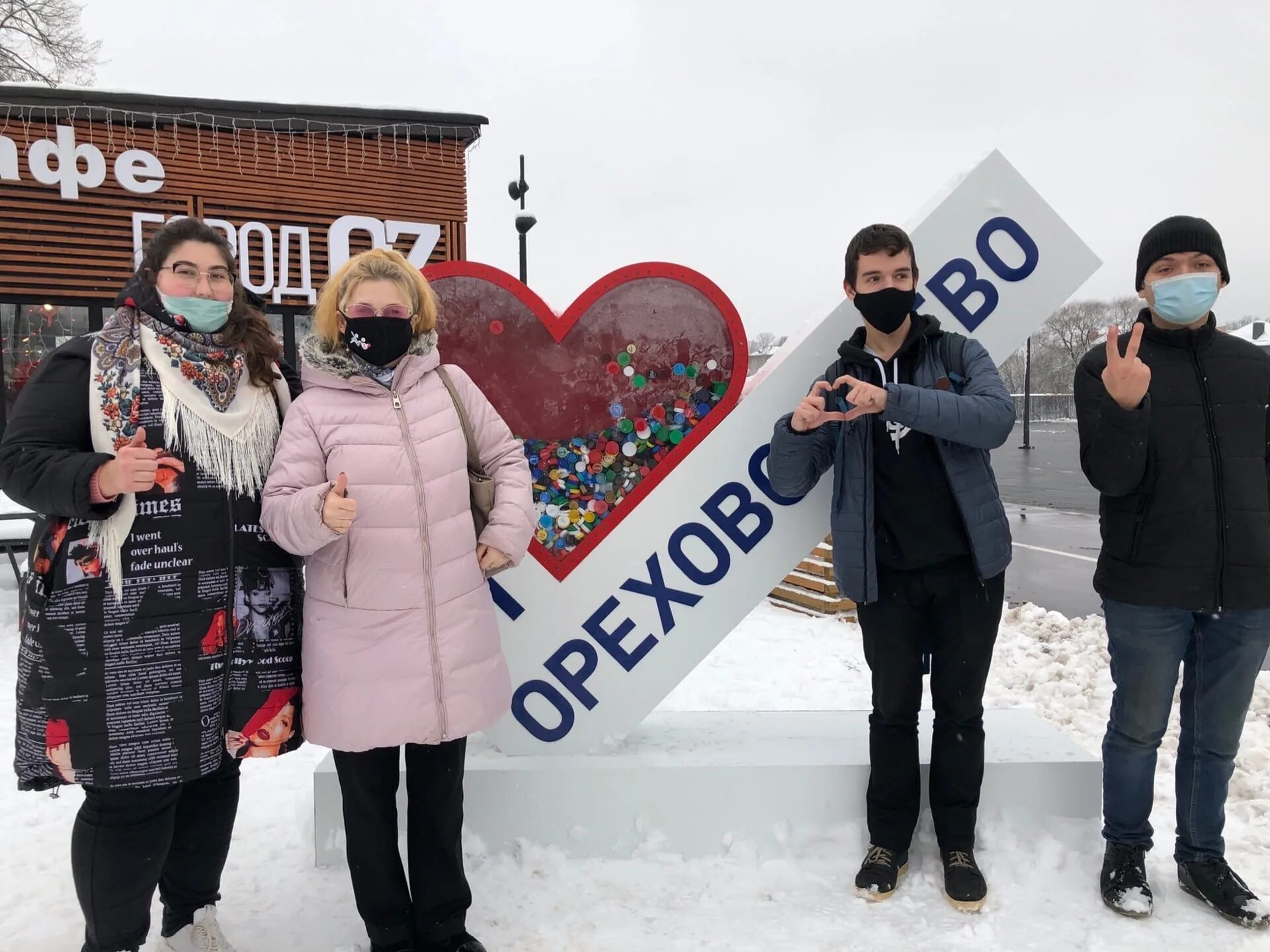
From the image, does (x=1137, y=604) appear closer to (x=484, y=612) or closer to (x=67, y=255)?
(x=484, y=612)

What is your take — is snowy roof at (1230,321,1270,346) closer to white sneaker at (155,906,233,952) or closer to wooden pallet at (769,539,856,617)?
wooden pallet at (769,539,856,617)

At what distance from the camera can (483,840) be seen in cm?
284

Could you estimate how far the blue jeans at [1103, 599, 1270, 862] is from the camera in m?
2.44

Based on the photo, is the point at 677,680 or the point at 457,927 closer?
the point at 457,927

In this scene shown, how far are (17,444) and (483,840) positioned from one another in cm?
185

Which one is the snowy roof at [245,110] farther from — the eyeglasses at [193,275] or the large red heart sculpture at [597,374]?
the eyeglasses at [193,275]

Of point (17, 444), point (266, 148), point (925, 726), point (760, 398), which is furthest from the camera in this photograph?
point (266, 148)

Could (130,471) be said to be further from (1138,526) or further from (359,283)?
(1138,526)

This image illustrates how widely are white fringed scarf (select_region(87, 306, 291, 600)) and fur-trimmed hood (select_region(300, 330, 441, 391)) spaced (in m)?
0.15

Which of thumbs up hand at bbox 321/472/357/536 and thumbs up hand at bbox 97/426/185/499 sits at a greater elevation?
thumbs up hand at bbox 97/426/185/499

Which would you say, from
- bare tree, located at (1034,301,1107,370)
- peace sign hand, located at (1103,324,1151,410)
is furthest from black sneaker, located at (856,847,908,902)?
bare tree, located at (1034,301,1107,370)

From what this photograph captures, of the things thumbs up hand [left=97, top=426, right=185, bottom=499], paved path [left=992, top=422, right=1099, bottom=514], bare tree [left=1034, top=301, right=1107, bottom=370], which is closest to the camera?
thumbs up hand [left=97, top=426, right=185, bottom=499]

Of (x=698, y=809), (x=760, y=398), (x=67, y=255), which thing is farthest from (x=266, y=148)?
(x=698, y=809)

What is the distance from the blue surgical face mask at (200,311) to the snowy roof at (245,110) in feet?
32.2
